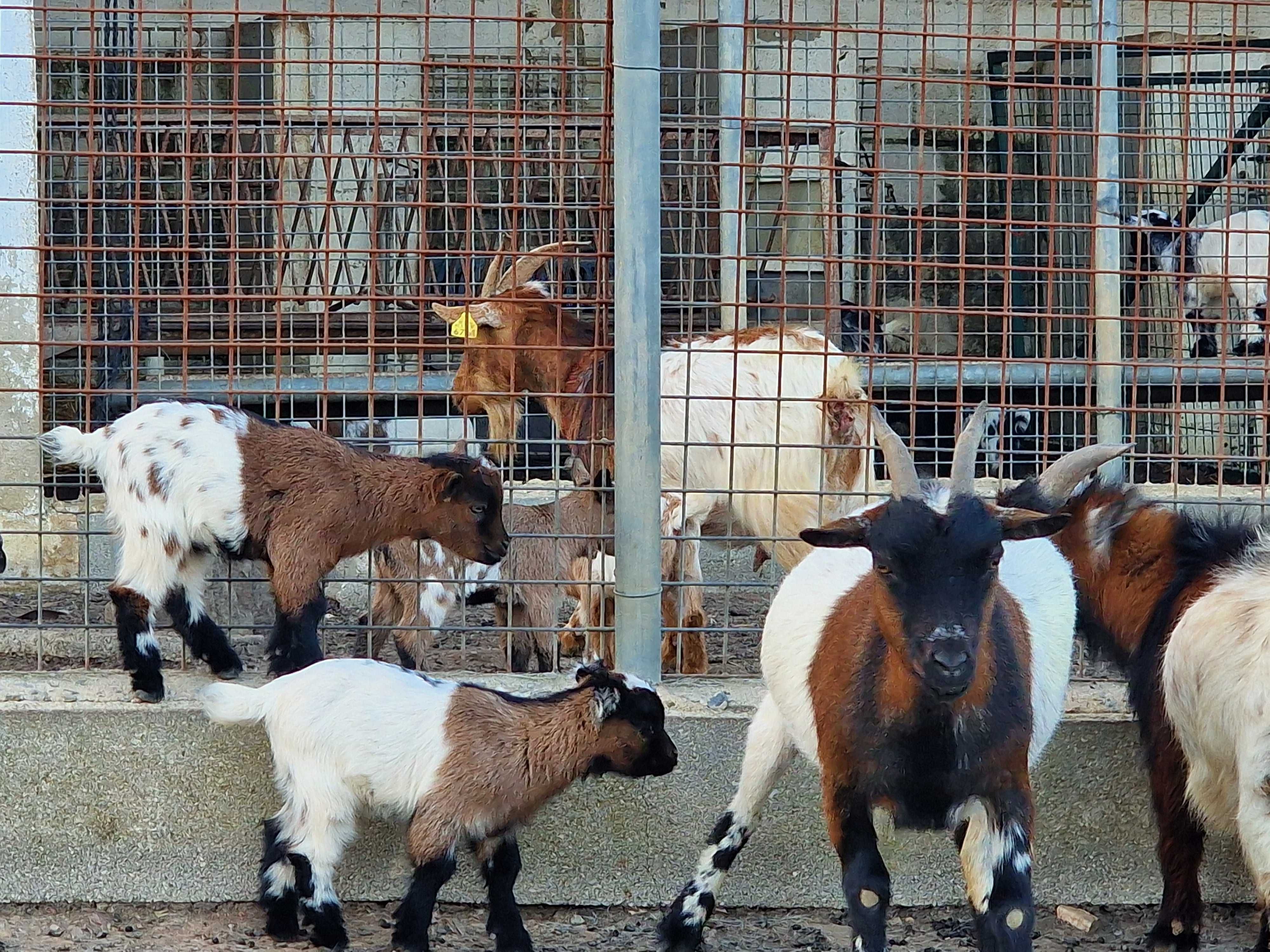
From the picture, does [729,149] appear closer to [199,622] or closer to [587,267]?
[587,267]

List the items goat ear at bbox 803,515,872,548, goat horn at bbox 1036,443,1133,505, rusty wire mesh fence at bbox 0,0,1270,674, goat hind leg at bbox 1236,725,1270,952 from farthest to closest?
rusty wire mesh fence at bbox 0,0,1270,674 → goat horn at bbox 1036,443,1133,505 → goat hind leg at bbox 1236,725,1270,952 → goat ear at bbox 803,515,872,548

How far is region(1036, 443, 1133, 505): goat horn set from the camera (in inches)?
171

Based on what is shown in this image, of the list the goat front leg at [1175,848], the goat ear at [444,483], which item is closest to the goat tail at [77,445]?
the goat ear at [444,483]

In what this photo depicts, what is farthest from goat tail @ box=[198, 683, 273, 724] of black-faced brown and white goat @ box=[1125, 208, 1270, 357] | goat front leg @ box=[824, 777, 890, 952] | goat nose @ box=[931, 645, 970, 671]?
black-faced brown and white goat @ box=[1125, 208, 1270, 357]

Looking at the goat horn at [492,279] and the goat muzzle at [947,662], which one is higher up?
the goat horn at [492,279]

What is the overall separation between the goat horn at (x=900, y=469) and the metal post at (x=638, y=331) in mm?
1020

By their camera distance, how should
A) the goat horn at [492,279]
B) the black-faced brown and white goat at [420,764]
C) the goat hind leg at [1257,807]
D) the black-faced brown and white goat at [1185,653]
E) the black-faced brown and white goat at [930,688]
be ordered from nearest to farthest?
the black-faced brown and white goat at [930,688]
the goat hind leg at [1257,807]
the black-faced brown and white goat at [1185,653]
the black-faced brown and white goat at [420,764]
the goat horn at [492,279]

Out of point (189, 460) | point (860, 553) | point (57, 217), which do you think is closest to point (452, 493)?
point (189, 460)

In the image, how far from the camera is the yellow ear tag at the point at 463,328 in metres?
6.39

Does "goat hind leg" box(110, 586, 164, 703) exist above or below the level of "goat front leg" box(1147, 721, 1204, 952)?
above

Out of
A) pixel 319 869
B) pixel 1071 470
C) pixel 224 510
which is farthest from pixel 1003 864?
pixel 224 510

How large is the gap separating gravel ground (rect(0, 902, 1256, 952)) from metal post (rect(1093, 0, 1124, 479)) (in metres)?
1.56

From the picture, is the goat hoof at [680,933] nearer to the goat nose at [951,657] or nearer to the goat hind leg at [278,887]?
the goat hind leg at [278,887]

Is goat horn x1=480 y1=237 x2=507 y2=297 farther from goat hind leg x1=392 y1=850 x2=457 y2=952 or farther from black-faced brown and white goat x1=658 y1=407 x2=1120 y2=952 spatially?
goat hind leg x1=392 y1=850 x2=457 y2=952
